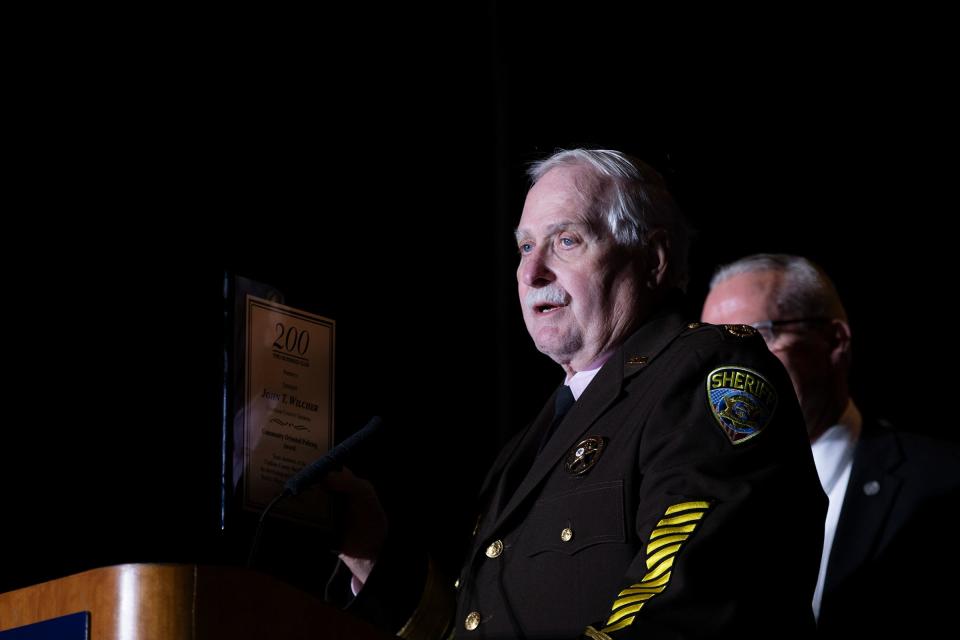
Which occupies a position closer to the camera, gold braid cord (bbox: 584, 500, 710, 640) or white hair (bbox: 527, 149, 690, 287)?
gold braid cord (bbox: 584, 500, 710, 640)

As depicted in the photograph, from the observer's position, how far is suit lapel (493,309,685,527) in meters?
2.16

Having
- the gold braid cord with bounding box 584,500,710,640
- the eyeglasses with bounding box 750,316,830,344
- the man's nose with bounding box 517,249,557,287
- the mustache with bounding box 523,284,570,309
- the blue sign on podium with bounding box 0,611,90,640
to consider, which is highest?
the eyeglasses with bounding box 750,316,830,344

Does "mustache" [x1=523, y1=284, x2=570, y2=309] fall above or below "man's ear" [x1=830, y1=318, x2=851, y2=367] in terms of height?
below

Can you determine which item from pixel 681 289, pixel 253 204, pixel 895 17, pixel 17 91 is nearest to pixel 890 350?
pixel 895 17

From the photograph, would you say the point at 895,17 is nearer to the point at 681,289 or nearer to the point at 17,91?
the point at 681,289

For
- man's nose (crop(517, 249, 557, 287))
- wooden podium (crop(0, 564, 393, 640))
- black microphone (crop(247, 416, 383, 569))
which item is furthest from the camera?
man's nose (crop(517, 249, 557, 287))

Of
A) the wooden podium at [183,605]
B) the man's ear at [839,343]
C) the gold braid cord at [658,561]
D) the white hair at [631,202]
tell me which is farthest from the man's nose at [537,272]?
the man's ear at [839,343]

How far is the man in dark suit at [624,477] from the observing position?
1.74m

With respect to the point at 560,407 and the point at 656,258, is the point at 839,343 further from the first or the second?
the point at 560,407

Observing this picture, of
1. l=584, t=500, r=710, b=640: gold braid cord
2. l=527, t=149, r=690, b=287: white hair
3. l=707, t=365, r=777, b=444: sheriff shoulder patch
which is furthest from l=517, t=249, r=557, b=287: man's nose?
l=584, t=500, r=710, b=640: gold braid cord

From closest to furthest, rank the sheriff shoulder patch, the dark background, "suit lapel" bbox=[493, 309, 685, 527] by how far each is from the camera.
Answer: the sheriff shoulder patch, "suit lapel" bbox=[493, 309, 685, 527], the dark background

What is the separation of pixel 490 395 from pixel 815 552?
7.98ft

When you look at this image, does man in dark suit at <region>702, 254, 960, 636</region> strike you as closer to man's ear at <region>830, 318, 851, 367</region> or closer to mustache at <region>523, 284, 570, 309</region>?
man's ear at <region>830, 318, 851, 367</region>

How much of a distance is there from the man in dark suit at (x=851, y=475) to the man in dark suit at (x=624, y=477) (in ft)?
3.04
